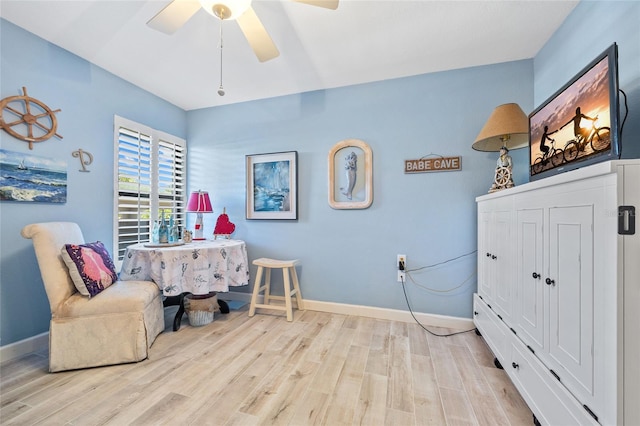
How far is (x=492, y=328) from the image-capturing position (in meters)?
1.80

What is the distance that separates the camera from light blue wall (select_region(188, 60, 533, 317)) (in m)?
2.36

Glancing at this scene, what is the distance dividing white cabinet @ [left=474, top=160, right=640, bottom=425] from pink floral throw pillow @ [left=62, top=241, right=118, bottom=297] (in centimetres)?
272

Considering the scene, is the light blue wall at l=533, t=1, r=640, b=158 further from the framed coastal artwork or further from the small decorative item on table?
the small decorative item on table

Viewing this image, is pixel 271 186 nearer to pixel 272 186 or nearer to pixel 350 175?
pixel 272 186

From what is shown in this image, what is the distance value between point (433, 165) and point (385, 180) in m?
0.47

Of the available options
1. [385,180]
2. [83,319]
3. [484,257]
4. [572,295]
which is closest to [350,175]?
[385,180]

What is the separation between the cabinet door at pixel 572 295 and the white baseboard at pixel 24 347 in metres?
3.35

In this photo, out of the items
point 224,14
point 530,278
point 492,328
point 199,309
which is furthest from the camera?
point 199,309

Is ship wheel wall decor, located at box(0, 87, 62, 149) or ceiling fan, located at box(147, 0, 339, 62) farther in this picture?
ship wheel wall decor, located at box(0, 87, 62, 149)

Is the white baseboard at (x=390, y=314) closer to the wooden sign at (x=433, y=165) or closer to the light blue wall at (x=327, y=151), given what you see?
the light blue wall at (x=327, y=151)

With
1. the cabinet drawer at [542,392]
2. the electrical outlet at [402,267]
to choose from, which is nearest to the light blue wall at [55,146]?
the electrical outlet at [402,267]

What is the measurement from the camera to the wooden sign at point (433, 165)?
2381 mm

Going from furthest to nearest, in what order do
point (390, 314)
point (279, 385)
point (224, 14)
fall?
point (390, 314), point (279, 385), point (224, 14)

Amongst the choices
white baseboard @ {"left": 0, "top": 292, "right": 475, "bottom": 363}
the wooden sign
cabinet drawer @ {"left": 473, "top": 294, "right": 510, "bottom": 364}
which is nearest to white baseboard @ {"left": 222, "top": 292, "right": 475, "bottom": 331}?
white baseboard @ {"left": 0, "top": 292, "right": 475, "bottom": 363}
